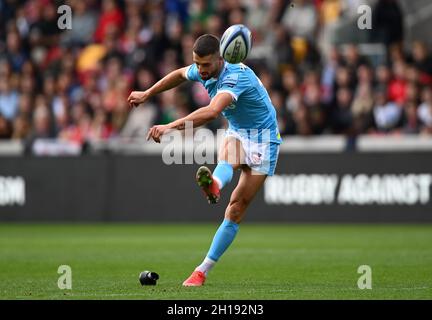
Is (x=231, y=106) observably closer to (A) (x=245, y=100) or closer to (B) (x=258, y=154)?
(A) (x=245, y=100)

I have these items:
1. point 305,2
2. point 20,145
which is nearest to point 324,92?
point 305,2

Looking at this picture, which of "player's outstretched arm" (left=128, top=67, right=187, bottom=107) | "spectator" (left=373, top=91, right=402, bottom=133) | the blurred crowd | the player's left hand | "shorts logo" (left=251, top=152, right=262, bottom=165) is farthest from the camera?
the blurred crowd

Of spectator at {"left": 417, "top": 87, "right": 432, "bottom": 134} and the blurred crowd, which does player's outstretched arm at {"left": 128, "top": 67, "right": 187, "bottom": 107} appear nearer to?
the blurred crowd

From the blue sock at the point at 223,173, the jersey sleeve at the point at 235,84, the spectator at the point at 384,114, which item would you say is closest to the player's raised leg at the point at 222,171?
the blue sock at the point at 223,173

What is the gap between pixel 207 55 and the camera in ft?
35.4

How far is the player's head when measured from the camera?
1080 cm

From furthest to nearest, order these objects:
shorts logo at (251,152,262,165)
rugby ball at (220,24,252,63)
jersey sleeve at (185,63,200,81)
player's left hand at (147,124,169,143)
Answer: jersey sleeve at (185,63,200,81)
shorts logo at (251,152,262,165)
rugby ball at (220,24,252,63)
player's left hand at (147,124,169,143)

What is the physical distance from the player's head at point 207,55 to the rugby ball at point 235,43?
102mm

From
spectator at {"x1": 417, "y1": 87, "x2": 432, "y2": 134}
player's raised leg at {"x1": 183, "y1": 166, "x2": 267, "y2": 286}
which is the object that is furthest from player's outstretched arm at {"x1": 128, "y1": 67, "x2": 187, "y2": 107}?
spectator at {"x1": 417, "y1": 87, "x2": 432, "y2": 134}

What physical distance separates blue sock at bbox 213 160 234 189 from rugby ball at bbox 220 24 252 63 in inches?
44.3

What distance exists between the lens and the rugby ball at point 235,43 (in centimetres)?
1063

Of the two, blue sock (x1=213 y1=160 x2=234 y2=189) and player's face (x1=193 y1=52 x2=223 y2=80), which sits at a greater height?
player's face (x1=193 y1=52 x2=223 y2=80)

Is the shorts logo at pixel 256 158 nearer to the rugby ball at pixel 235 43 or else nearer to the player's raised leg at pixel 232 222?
the player's raised leg at pixel 232 222

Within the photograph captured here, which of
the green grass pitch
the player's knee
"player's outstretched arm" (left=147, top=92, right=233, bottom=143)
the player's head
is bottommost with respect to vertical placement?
the green grass pitch
